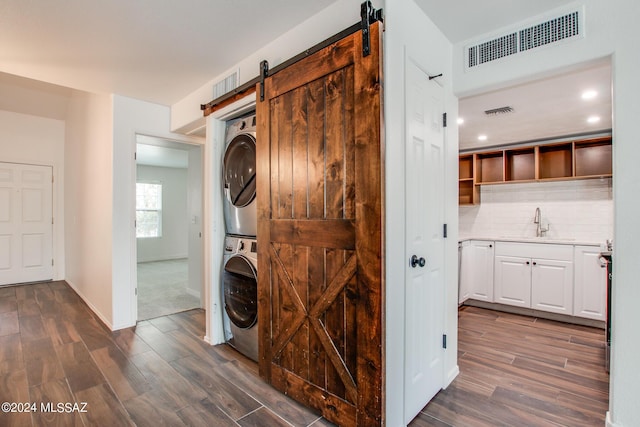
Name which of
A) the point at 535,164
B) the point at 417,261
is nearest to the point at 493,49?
the point at 417,261

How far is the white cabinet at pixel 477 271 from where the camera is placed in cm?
404

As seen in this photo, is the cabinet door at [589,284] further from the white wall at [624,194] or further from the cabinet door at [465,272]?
the white wall at [624,194]

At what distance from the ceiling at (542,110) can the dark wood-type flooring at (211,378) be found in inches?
83.1

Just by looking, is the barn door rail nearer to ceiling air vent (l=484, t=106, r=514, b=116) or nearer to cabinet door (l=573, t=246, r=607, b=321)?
ceiling air vent (l=484, t=106, r=514, b=116)

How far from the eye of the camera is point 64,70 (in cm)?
268

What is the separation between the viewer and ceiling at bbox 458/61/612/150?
2.52 meters

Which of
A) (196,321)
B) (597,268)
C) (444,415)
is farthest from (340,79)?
(597,268)

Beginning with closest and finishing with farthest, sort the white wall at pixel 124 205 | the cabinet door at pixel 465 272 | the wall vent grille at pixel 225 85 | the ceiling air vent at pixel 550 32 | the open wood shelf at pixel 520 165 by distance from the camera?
the ceiling air vent at pixel 550 32 < the wall vent grille at pixel 225 85 < the white wall at pixel 124 205 < the cabinet door at pixel 465 272 < the open wood shelf at pixel 520 165

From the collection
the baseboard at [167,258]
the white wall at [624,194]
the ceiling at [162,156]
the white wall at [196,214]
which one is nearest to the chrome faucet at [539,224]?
the white wall at [624,194]

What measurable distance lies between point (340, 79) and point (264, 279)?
4.57 ft

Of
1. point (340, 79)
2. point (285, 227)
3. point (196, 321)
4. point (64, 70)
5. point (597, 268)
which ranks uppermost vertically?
point (64, 70)

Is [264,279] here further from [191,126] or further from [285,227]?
[191,126]

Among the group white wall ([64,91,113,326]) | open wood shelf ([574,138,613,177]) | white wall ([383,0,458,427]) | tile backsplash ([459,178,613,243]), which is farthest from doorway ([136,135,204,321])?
open wood shelf ([574,138,613,177])

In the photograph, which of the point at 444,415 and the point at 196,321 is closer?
the point at 444,415
